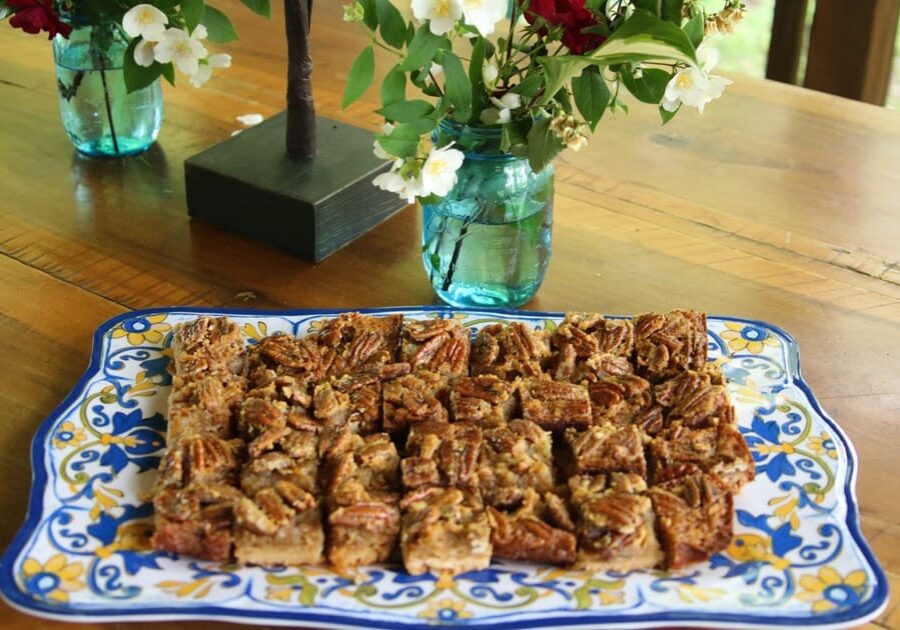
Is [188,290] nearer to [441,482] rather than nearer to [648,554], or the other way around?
[441,482]

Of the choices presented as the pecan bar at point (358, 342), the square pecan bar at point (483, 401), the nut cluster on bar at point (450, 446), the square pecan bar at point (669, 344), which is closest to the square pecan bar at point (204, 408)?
the nut cluster on bar at point (450, 446)

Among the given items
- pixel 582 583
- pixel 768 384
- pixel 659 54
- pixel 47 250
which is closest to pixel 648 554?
pixel 582 583

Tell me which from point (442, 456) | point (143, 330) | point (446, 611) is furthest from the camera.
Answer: point (143, 330)

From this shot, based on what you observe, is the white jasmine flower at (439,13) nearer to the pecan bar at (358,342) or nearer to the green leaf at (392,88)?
the green leaf at (392,88)

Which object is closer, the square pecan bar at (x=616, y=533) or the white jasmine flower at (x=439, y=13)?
the square pecan bar at (x=616, y=533)

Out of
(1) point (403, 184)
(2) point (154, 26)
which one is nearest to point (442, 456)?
(1) point (403, 184)

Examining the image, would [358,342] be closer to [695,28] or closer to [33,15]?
[695,28]
